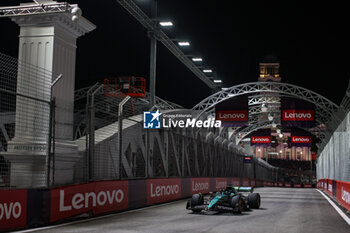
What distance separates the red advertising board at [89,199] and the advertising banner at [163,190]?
218cm

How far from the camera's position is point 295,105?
93.9 ft

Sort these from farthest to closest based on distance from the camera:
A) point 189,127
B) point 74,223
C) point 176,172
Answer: point 189,127 → point 176,172 → point 74,223

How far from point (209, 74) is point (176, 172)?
A: 1942cm

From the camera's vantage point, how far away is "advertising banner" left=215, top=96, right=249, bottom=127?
28.0 metres

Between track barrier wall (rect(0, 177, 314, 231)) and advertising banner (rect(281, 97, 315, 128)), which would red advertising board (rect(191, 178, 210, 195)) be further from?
advertising banner (rect(281, 97, 315, 128))

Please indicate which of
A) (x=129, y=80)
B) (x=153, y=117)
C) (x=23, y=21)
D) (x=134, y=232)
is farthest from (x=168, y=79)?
(x=134, y=232)

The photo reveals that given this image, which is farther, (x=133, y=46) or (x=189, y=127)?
(x=133, y=46)

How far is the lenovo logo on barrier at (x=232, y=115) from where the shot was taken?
27984mm

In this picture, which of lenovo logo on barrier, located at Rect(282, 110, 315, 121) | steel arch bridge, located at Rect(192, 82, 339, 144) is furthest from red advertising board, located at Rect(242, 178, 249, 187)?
lenovo logo on barrier, located at Rect(282, 110, 315, 121)

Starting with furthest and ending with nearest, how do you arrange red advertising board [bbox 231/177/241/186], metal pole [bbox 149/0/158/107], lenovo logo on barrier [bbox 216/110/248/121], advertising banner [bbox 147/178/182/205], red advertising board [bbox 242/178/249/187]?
red advertising board [bbox 242/178/249/187], red advertising board [bbox 231/177/241/186], lenovo logo on barrier [bbox 216/110/248/121], metal pole [bbox 149/0/158/107], advertising banner [bbox 147/178/182/205]

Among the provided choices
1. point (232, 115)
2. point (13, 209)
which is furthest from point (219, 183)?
point (13, 209)

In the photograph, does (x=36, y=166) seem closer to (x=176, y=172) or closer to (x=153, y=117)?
(x=153, y=117)

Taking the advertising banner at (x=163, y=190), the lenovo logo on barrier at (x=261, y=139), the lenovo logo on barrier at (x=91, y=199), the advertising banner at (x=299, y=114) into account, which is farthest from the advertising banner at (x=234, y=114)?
the lenovo logo on barrier at (x=91, y=199)

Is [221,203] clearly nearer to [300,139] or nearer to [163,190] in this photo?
[163,190]
